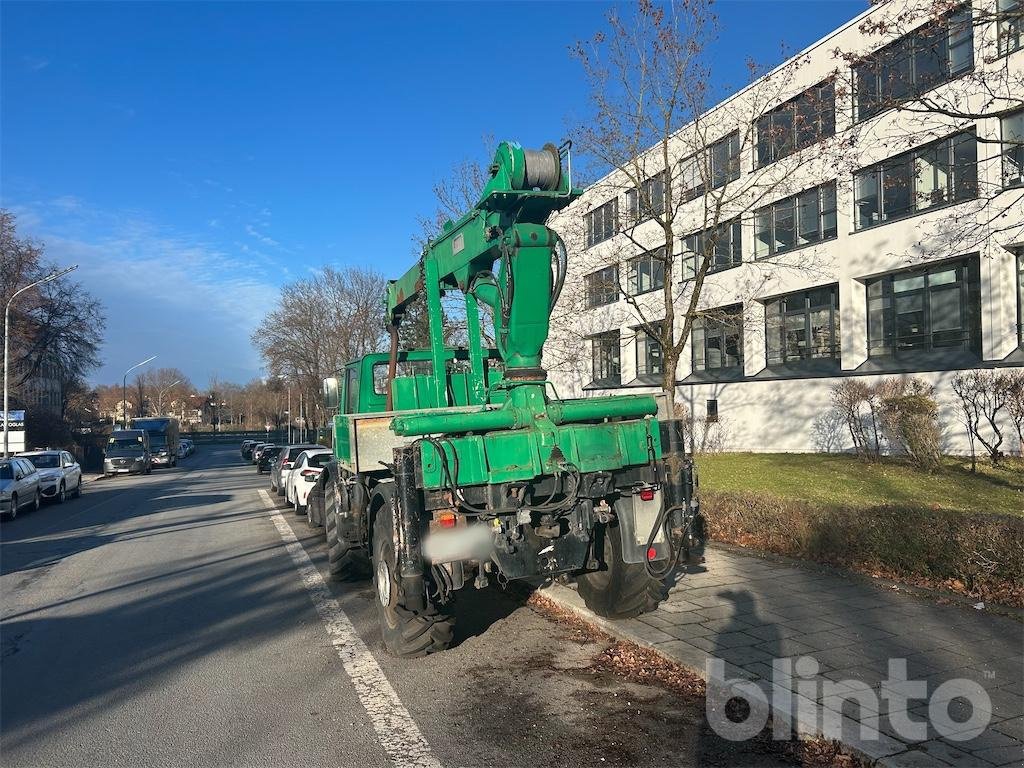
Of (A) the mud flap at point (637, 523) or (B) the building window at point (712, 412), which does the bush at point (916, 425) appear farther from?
(B) the building window at point (712, 412)

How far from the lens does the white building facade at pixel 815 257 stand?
1575 centimetres

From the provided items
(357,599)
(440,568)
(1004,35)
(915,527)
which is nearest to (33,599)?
(357,599)

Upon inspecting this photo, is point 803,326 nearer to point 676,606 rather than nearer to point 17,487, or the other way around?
point 676,606

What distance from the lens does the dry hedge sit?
635cm

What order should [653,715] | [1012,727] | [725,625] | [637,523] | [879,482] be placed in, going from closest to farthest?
1. [1012,727]
2. [653,715]
3. [637,523]
4. [725,625]
5. [879,482]

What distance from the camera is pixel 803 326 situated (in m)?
26.8

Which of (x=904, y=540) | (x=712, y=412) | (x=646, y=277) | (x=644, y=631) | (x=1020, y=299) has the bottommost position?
(x=644, y=631)

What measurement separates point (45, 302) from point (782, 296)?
126ft

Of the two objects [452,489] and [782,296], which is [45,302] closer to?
[782,296]

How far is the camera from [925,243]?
2169 cm

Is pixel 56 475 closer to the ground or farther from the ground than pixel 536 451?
closer to the ground

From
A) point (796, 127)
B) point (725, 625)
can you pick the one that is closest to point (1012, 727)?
point (725, 625)

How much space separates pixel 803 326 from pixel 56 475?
2463cm

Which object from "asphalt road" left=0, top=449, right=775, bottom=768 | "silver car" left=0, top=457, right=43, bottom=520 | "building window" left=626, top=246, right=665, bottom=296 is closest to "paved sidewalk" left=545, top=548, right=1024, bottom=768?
"asphalt road" left=0, top=449, right=775, bottom=768
